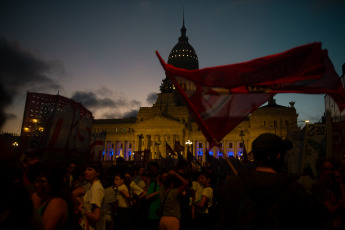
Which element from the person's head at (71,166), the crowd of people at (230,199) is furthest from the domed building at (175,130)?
the crowd of people at (230,199)

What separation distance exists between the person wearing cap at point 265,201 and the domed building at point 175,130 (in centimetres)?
6221

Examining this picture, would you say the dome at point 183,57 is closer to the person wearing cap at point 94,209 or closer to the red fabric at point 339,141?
the red fabric at point 339,141

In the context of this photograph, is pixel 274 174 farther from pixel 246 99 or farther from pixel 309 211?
pixel 246 99

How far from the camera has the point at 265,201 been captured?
2666mm

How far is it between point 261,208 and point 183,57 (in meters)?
108

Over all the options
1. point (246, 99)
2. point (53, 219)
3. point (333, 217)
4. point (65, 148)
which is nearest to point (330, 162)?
point (333, 217)

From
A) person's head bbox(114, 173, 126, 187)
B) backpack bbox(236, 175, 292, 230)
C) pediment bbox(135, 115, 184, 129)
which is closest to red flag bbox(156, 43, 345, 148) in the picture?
backpack bbox(236, 175, 292, 230)

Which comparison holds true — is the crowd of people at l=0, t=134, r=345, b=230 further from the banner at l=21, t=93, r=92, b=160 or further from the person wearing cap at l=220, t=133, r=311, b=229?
the banner at l=21, t=93, r=92, b=160

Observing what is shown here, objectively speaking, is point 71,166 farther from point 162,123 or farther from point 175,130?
point 162,123

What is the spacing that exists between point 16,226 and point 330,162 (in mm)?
5298

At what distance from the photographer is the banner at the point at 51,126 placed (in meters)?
7.97

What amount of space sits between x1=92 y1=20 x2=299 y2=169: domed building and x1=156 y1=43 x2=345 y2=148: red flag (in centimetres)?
6047

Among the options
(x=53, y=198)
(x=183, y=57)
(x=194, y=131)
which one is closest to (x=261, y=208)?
(x=53, y=198)

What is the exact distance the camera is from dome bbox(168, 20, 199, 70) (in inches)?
4205
